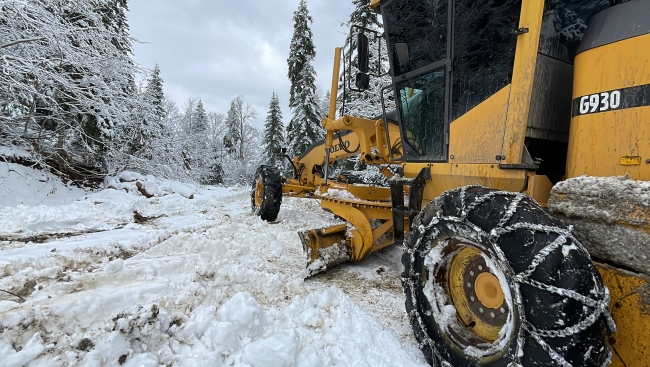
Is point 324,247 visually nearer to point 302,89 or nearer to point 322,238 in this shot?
point 322,238

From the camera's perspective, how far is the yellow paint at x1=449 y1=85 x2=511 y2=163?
2.47 metres

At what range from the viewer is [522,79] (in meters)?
2.31

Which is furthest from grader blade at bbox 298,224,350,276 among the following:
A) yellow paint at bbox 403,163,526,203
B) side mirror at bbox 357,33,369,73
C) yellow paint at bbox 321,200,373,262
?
side mirror at bbox 357,33,369,73

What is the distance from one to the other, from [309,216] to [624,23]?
6.59 m

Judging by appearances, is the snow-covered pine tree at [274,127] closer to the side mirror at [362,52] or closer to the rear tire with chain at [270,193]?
the rear tire with chain at [270,193]

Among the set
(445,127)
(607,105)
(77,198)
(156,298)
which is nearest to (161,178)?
(77,198)

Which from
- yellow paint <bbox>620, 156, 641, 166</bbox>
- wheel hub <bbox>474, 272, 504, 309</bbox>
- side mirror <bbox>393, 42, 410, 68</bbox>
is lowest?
wheel hub <bbox>474, 272, 504, 309</bbox>

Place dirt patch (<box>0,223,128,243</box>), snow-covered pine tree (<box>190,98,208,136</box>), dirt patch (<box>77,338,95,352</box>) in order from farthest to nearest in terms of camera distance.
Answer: snow-covered pine tree (<box>190,98,208,136</box>) < dirt patch (<box>0,223,128,243</box>) < dirt patch (<box>77,338,95,352</box>)

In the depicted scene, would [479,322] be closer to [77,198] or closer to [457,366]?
[457,366]

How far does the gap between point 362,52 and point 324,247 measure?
2.23m

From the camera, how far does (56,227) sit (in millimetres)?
5820

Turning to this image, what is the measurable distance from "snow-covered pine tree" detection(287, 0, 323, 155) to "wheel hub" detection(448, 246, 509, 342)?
19.4m

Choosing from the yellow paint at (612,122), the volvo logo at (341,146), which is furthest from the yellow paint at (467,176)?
the volvo logo at (341,146)

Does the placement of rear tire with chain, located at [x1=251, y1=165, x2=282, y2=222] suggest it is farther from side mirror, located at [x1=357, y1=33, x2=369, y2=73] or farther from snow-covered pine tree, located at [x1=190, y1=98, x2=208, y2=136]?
snow-covered pine tree, located at [x1=190, y1=98, x2=208, y2=136]
